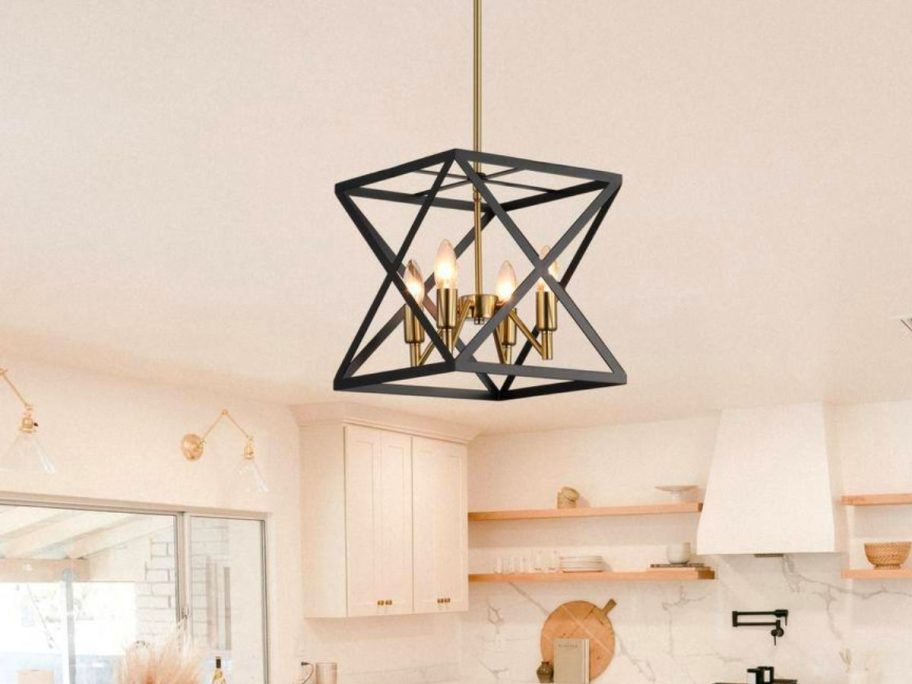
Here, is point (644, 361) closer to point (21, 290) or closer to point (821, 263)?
point (821, 263)

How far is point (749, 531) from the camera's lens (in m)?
7.12

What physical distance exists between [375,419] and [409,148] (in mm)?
4406

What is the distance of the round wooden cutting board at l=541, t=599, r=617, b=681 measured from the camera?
787 cm

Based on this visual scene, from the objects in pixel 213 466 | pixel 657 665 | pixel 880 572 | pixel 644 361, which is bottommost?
pixel 657 665

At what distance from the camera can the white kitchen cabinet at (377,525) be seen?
274 inches

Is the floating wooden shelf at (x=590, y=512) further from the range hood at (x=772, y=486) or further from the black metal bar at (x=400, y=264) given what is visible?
the black metal bar at (x=400, y=264)

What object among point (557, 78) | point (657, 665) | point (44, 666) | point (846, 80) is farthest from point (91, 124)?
point (657, 665)

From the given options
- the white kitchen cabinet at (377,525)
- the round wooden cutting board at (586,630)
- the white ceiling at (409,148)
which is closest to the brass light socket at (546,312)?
the white ceiling at (409,148)

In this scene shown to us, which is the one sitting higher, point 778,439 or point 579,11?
point 579,11

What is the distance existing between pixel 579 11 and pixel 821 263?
2087 millimetres

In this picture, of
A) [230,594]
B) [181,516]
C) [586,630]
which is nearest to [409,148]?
[181,516]

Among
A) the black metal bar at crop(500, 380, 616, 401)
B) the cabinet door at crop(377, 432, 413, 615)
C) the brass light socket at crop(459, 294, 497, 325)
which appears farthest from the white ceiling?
the cabinet door at crop(377, 432, 413, 615)

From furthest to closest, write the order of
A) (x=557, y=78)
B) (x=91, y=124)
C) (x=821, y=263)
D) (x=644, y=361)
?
(x=644, y=361), (x=821, y=263), (x=91, y=124), (x=557, y=78)

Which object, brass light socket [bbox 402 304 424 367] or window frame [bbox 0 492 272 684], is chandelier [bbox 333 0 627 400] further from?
window frame [bbox 0 492 272 684]
